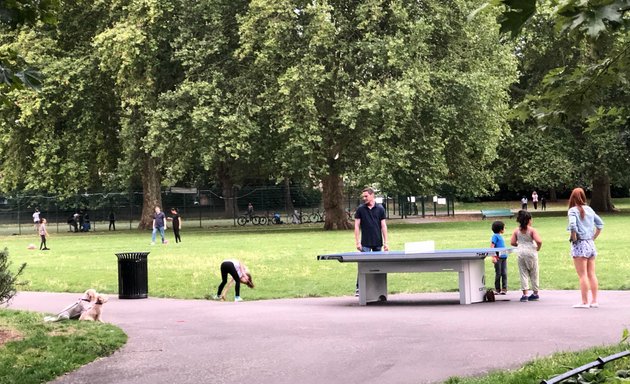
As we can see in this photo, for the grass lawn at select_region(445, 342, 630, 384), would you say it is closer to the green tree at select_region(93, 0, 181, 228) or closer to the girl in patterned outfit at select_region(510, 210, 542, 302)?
the girl in patterned outfit at select_region(510, 210, 542, 302)

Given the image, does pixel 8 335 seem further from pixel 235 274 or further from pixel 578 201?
pixel 578 201

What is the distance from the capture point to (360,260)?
538 inches

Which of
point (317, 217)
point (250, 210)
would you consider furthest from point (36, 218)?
point (317, 217)

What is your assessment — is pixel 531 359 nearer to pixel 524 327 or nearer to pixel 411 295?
pixel 524 327

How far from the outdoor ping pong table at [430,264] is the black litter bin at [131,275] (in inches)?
165

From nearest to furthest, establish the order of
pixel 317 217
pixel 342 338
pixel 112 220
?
pixel 342 338
pixel 112 220
pixel 317 217

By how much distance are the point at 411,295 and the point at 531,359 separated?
7582 mm

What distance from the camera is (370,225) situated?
1500 centimetres

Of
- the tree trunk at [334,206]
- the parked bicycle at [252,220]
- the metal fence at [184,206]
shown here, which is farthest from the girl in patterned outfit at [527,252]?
the parked bicycle at [252,220]

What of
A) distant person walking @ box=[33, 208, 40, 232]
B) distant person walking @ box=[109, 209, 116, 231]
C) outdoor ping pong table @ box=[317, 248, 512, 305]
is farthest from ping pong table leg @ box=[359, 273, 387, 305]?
distant person walking @ box=[33, 208, 40, 232]

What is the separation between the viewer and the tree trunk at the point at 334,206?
43750 millimetres

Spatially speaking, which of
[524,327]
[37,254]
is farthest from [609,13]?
[37,254]

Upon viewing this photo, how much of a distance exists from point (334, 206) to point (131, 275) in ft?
92.8

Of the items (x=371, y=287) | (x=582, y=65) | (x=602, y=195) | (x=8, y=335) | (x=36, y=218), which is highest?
(x=582, y=65)
